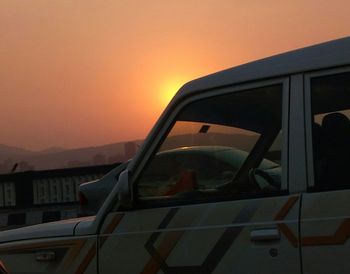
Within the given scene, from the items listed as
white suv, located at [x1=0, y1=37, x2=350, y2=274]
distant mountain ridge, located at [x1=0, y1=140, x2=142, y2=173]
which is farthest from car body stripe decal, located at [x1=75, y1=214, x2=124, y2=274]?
distant mountain ridge, located at [x1=0, y1=140, x2=142, y2=173]

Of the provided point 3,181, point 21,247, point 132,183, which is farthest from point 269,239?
point 3,181

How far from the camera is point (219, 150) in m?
3.15

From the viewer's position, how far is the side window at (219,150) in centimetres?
299

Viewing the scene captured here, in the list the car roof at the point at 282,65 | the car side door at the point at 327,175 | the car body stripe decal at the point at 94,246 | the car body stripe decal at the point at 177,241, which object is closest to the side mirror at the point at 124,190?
the car body stripe decal at the point at 94,246

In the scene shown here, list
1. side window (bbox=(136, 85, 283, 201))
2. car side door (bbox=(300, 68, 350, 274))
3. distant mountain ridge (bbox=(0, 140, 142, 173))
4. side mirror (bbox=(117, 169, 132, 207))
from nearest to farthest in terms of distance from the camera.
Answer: car side door (bbox=(300, 68, 350, 274)) < side window (bbox=(136, 85, 283, 201)) < side mirror (bbox=(117, 169, 132, 207)) < distant mountain ridge (bbox=(0, 140, 142, 173))

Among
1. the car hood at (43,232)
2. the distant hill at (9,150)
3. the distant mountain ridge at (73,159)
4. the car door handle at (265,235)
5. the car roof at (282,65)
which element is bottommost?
the distant hill at (9,150)

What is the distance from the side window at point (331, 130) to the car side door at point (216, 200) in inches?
5.5

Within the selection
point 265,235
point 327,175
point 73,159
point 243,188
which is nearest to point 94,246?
point 243,188

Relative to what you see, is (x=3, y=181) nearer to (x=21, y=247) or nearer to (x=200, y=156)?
(x=21, y=247)

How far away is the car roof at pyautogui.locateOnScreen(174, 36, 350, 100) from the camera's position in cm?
277

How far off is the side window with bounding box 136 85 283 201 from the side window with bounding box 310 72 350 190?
0.65 feet

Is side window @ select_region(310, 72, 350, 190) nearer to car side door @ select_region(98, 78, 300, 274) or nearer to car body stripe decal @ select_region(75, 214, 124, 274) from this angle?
car side door @ select_region(98, 78, 300, 274)

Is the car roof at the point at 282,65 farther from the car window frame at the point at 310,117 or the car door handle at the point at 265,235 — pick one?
the car door handle at the point at 265,235

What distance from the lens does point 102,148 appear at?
14.4 meters
